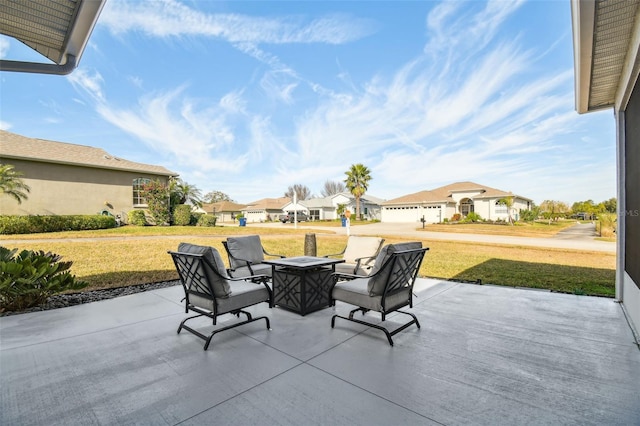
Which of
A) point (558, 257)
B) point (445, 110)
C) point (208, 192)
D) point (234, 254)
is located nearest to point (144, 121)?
point (234, 254)

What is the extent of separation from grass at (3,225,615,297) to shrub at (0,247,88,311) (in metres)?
1.49

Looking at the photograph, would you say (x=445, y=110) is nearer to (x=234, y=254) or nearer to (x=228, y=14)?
(x=228, y=14)

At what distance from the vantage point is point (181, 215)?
731 inches

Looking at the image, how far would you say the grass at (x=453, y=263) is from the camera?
6166mm

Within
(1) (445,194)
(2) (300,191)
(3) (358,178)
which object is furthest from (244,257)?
(2) (300,191)

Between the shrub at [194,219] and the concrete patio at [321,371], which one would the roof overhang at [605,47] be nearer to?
the concrete patio at [321,371]

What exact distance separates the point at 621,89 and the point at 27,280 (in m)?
8.81

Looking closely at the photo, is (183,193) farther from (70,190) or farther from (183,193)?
(70,190)

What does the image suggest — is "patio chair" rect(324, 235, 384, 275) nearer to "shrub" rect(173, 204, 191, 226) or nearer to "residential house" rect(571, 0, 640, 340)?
"residential house" rect(571, 0, 640, 340)

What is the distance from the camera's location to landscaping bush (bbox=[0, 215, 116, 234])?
12.1 metres

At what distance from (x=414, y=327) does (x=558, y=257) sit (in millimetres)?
9373

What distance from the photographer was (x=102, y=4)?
2.53m

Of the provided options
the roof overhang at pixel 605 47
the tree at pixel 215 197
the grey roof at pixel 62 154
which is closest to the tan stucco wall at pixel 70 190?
the grey roof at pixel 62 154

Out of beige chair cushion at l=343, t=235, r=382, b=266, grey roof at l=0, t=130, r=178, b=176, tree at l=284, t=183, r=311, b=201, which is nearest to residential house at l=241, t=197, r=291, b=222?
tree at l=284, t=183, r=311, b=201
